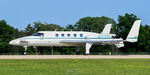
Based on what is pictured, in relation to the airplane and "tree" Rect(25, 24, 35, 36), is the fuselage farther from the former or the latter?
"tree" Rect(25, 24, 35, 36)

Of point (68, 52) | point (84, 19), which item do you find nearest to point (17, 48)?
point (68, 52)

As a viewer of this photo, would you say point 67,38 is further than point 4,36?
No

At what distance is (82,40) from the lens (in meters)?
43.1

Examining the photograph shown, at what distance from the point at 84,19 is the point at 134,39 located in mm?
71192
